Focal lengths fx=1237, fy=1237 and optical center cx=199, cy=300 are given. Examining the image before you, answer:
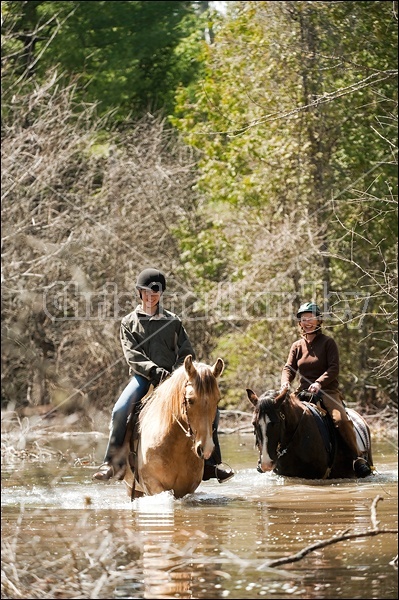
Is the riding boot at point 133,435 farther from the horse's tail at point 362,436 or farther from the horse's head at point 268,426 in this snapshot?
the horse's tail at point 362,436

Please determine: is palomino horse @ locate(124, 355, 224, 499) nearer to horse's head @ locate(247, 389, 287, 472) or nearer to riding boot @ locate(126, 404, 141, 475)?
riding boot @ locate(126, 404, 141, 475)

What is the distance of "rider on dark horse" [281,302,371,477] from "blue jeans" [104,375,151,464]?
2516 millimetres

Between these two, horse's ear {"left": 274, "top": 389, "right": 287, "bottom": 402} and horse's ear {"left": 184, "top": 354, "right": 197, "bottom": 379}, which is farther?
horse's ear {"left": 274, "top": 389, "right": 287, "bottom": 402}

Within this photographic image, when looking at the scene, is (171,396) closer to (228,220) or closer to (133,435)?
(133,435)

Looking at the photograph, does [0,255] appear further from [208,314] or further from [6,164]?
[208,314]

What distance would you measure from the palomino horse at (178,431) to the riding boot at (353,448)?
3081 millimetres

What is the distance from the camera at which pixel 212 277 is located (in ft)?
88.2

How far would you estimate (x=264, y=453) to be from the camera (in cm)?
1281

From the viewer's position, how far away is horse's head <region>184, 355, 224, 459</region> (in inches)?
408

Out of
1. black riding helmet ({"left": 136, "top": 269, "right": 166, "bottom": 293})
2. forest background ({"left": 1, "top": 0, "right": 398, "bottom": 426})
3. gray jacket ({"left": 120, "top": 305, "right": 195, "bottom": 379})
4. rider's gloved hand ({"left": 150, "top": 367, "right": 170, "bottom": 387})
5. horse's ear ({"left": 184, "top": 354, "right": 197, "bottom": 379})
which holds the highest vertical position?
black riding helmet ({"left": 136, "top": 269, "right": 166, "bottom": 293})

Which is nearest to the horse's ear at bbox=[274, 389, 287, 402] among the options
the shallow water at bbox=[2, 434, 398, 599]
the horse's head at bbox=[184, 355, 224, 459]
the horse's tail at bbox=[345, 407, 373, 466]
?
the shallow water at bbox=[2, 434, 398, 599]

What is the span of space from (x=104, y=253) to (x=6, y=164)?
333 centimetres

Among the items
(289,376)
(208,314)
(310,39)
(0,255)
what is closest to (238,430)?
(208,314)

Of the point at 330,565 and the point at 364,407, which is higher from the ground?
the point at 330,565
